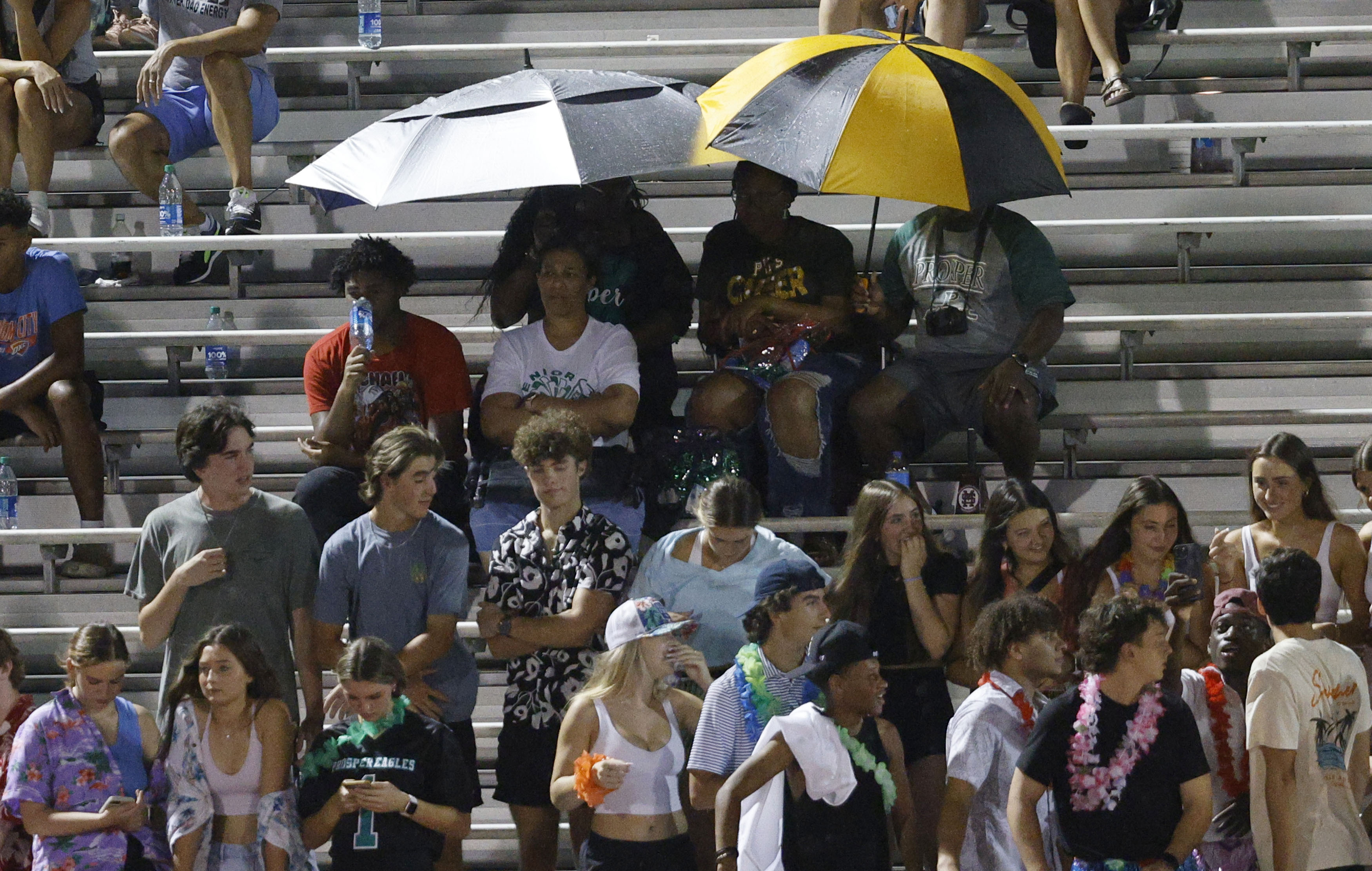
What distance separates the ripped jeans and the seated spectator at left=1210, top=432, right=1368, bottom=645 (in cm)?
124

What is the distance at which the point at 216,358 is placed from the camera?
6.68 meters

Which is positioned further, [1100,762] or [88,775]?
[88,775]

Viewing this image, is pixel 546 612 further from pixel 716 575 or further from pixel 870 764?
pixel 870 764

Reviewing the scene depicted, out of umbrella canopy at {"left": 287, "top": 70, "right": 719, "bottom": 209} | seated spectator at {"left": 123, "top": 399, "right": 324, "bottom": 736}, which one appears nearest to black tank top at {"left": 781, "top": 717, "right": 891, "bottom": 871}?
seated spectator at {"left": 123, "top": 399, "right": 324, "bottom": 736}

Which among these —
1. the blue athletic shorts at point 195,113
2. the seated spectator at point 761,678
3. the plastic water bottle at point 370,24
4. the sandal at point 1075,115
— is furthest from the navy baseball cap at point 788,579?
the plastic water bottle at point 370,24

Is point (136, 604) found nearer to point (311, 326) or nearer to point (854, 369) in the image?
point (311, 326)

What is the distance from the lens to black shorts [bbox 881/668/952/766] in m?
4.82

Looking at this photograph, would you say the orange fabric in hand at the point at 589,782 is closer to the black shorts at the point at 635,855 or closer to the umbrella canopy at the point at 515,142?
the black shorts at the point at 635,855

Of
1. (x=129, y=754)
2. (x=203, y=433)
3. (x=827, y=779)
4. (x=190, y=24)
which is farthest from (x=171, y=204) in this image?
(x=827, y=779)

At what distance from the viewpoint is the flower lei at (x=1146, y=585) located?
4.86 m

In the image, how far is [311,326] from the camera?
22.5 feet

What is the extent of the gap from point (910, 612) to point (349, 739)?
1.58 meters

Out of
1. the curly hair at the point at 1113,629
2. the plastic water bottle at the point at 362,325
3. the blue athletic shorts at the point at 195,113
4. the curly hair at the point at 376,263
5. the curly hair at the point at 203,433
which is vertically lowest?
the curly hair at the point at 1113,629

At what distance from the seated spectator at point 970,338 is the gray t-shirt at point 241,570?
1832 millimetres
